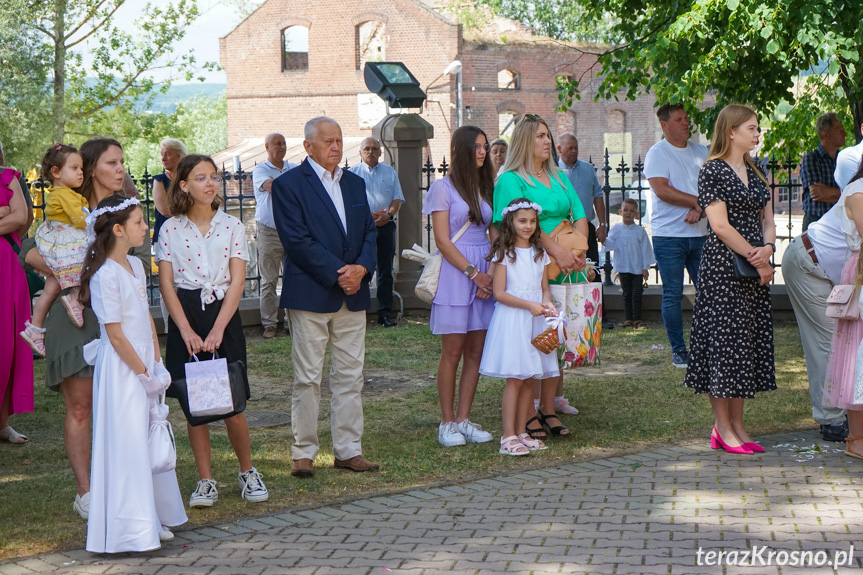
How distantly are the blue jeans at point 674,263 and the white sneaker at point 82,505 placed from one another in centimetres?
529

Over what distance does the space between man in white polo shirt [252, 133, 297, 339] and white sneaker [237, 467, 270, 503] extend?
557 cm

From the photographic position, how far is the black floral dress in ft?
20.3

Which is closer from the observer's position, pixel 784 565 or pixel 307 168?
pixel 784 565

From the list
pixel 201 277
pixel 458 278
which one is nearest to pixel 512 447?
pixel 458 278

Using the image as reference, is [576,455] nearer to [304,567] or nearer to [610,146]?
[304,567]

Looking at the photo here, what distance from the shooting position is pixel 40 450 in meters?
6.79

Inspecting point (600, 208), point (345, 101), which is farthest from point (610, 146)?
point (600, 208)

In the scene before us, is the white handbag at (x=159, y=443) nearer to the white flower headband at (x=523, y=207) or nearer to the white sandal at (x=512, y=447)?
the white sandal at (x=512, y=447)

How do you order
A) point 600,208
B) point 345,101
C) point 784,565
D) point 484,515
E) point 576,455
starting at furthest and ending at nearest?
1. point 345,101
2. point 600,208
3. point 576,455
4. point 484,515
5. point 784,565

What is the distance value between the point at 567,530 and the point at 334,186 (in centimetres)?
241

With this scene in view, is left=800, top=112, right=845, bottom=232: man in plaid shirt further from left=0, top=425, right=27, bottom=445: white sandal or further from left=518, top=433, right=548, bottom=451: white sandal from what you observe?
left=0, top=425, right=27, bottom=445: white sandal

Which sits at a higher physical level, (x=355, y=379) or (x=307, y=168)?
(x=307, y=168)

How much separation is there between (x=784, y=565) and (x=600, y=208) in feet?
22.8

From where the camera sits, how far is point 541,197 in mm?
6578
